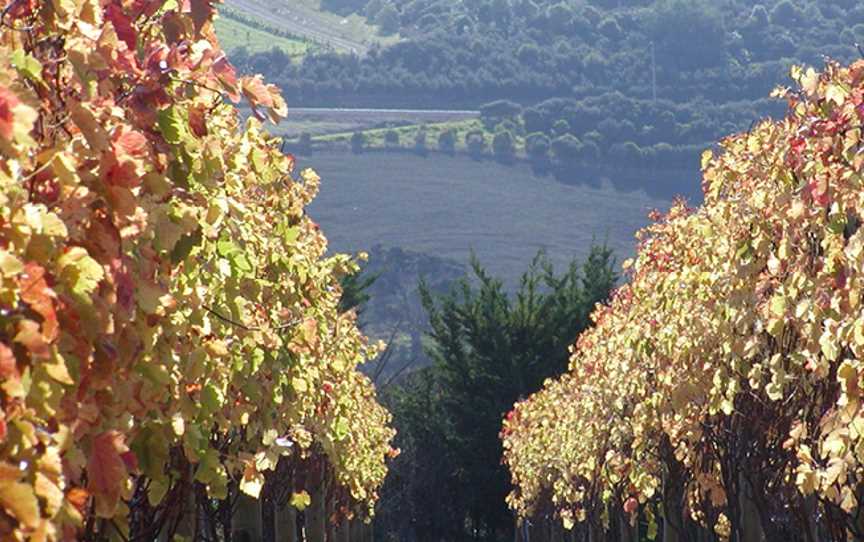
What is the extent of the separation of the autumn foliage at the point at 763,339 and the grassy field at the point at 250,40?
16669 cm

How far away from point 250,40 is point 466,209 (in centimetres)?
6120

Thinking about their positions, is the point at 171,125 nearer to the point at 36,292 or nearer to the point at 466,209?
the point at 36,292

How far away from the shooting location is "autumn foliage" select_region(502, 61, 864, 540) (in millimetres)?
8125

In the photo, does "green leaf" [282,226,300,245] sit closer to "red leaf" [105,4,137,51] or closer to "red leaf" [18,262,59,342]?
"red leaf" [105,4,137,51]

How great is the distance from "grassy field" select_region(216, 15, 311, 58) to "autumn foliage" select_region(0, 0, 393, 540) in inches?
6930

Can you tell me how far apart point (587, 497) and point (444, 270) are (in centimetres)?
10474

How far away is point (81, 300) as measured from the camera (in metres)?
4.46

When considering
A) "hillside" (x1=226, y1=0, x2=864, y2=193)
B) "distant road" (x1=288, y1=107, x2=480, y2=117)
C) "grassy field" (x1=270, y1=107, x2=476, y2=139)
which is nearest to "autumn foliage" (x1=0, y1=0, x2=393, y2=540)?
"grassy field" (x1=270, y1=107, x2=476, y2=139)

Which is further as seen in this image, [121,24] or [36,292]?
[121,24]

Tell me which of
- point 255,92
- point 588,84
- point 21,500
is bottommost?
point 588,84

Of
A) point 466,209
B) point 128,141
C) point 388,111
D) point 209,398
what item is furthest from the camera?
point 388,111

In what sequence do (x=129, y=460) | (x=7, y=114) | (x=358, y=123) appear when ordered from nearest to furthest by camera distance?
1. (x=7, y=114)
2. (x=129, y=460)
3. (x=358, y=123)

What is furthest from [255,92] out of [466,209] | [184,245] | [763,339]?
[466,209]

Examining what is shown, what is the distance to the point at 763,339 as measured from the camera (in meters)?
11.7
